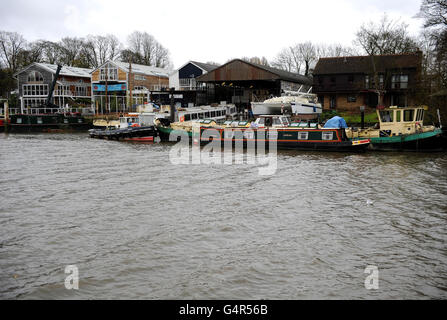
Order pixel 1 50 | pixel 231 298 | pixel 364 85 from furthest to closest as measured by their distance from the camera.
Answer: pixel 1 50 → pixel 364 85 → pixel 231 298

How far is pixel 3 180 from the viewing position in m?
18.0

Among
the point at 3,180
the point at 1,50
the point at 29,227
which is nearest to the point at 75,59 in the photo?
the point at 1,50

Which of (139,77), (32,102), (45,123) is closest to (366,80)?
(139,77)

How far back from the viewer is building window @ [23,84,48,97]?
62944mm

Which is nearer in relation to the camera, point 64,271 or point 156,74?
point 64,271

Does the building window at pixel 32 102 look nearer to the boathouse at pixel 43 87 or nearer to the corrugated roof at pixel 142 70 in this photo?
the boathouse at pixel 43 87

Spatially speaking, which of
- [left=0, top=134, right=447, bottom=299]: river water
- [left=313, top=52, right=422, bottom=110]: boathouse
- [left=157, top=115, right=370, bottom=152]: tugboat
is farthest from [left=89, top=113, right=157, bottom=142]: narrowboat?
[left=313, top=52, right=422, bottom=110]: boathouse

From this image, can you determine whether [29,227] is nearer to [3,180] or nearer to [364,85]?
[3,180]

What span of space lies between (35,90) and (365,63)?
48417mm

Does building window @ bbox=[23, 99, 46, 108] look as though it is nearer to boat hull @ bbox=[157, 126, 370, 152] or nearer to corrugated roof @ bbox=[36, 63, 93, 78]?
corrugated roof @ bbox=[36, 63, 93, 78]

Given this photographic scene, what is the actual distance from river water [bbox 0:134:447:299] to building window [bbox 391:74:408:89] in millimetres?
28281

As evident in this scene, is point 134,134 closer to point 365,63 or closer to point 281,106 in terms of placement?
point 281,106
